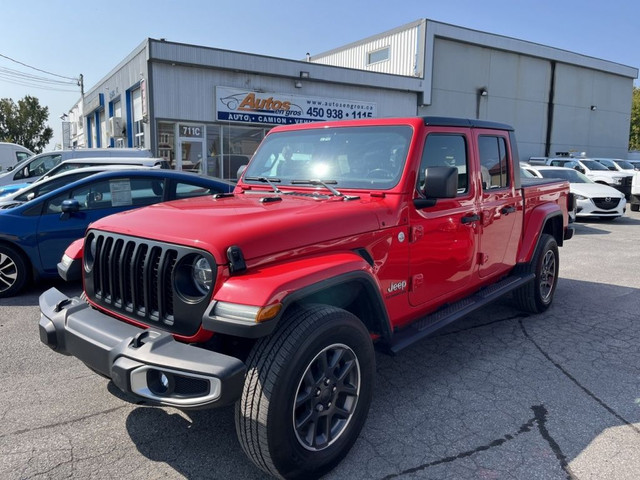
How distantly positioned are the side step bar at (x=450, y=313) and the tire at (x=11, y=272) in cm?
479

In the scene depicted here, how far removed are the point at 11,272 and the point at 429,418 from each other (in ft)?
17.0

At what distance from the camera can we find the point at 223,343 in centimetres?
266

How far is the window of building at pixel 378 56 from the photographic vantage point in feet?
81.7

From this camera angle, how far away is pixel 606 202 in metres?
13.2

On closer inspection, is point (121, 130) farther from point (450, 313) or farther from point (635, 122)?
point (635, 122)

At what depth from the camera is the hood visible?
253 cm

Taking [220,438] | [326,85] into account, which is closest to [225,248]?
[220,438]

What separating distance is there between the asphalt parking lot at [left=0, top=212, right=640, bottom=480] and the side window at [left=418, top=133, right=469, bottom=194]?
4.81ft

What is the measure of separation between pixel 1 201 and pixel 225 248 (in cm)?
674

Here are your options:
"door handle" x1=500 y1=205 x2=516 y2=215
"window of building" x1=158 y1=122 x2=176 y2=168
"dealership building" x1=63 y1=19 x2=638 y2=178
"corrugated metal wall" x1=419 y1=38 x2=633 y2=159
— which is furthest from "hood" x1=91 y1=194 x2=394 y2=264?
"corrugated metal wall" x1=419 y1=38 x2=633 y2=159

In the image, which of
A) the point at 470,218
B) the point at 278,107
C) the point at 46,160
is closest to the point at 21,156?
the point at 46,160

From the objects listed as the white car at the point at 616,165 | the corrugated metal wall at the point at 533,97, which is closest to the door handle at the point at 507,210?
the corrugated metal wall at the point at 533,97

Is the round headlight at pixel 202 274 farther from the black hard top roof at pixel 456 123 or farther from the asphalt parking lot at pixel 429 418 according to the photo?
the black hard top roof at pixel 456 123

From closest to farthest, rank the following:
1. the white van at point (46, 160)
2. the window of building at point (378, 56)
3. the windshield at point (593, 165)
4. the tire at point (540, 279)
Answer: the tire at point (540, 279), the white van at point (46, 160), the windshield at point (593, 165), the window of building at point (378, 56)
